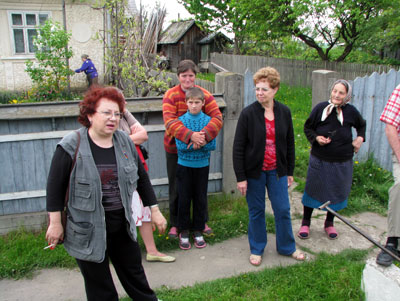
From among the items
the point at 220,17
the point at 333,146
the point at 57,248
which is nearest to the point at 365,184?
the point at 333,146

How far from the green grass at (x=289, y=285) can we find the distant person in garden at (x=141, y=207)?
1.77 ft

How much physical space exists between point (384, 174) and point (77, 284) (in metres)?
4.66

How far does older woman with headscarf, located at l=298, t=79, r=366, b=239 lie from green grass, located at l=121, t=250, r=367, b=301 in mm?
757

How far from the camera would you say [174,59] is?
31.4 metres

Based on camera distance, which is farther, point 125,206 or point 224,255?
point 224,255

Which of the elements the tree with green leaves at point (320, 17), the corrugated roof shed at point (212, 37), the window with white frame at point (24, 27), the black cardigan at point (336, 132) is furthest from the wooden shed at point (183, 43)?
the black cardigan at point (336, 132)

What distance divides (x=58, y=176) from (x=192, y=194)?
1.87 meters

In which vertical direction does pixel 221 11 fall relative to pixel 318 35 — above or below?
above

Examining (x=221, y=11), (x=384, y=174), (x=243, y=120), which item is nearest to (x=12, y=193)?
(x=243, y=120)

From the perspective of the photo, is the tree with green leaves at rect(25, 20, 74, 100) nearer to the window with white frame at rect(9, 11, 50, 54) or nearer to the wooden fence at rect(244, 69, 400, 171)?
the window with white frame at rect(9, 11, 50, 54)

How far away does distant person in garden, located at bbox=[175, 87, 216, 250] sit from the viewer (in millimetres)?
3662

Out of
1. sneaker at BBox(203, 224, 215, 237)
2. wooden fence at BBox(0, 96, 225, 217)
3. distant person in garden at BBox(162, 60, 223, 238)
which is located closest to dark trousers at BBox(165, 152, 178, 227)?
distant person in garden at BBox(162, 60, 223, 238)

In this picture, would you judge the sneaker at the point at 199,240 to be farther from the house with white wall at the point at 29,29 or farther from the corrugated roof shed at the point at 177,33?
the corrugated roof shed at the point at 177,33

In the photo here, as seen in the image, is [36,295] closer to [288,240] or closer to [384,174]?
[288,240]
